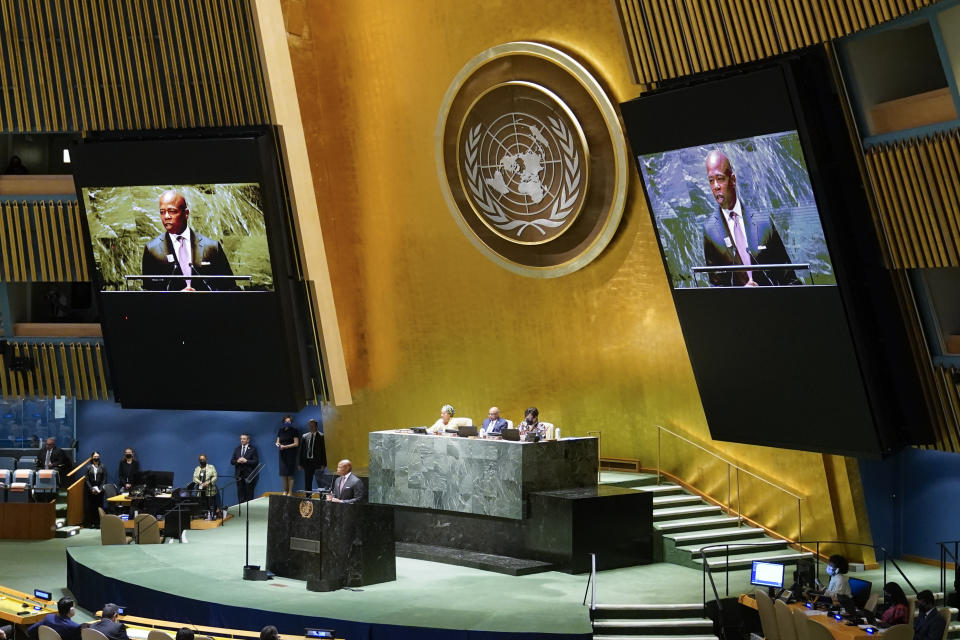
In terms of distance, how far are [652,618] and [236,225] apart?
8560mm

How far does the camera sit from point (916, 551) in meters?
16.2

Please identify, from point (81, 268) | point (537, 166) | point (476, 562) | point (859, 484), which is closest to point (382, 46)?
point (537, 166)

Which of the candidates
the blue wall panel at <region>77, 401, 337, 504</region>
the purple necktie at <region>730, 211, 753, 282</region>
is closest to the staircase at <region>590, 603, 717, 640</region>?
the purple necktie at <region>730, 211, 753, 282</region>

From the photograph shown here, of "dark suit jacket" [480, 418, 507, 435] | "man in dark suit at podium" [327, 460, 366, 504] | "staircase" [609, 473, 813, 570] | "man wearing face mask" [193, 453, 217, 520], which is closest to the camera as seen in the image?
"man in dark suit at podium" [327, 460, 366, 504]

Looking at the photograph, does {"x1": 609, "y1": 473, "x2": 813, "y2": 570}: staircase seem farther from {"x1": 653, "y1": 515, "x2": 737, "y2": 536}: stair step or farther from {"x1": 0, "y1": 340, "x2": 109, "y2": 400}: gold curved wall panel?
{"x1": 0, "y1": 340, "x2": 109, "y2": 400}: gold curved wall panel

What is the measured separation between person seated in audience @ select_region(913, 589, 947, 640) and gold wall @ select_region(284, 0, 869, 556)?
4.09 metres

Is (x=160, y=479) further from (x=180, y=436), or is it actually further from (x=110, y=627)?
(x=110, y=627)

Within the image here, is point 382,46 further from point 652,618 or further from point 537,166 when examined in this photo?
point 652,618

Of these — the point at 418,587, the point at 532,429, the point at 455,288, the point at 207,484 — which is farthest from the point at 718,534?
the point at 207,484

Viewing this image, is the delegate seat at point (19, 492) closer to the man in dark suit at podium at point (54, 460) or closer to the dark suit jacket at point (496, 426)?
the man in dark suit at podium at point (54, 460)

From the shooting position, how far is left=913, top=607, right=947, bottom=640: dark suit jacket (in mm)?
11070

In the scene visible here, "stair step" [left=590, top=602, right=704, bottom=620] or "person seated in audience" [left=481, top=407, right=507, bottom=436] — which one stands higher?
"person seated in audience" [left=481, top=407, right=507, bottom=436]

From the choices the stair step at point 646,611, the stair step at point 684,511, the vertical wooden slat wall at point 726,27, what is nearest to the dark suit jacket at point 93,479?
the stair step at point 684,511

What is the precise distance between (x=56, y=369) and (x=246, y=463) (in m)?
3.35
